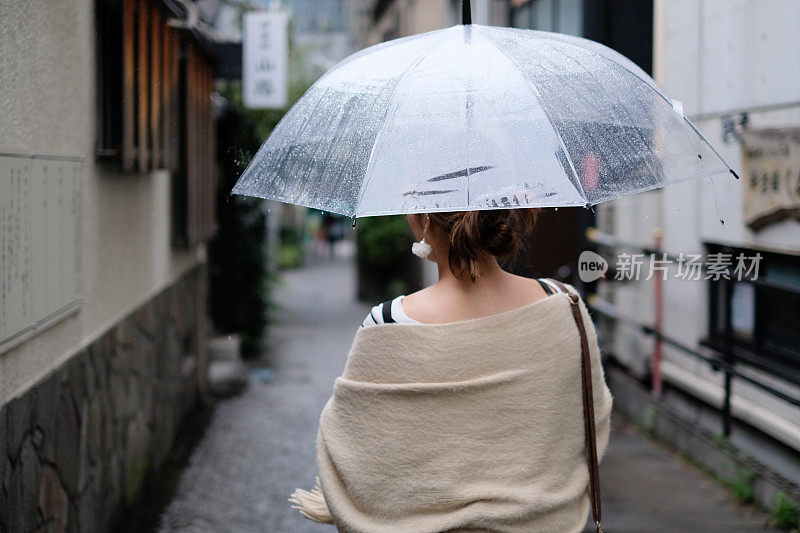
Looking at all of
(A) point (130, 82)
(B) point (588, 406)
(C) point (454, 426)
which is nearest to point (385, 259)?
(A) point (130, 82)

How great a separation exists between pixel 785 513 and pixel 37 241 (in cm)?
421

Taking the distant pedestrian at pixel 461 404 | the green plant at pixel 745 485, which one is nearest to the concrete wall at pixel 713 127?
the green plant at pixel 745 485

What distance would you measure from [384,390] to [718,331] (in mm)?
5075

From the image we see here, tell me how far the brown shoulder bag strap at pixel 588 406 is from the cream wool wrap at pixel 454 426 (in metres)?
0.06

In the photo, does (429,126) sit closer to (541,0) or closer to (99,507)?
(99,507)

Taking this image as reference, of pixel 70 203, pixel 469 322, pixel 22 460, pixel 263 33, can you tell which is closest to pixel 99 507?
pixel 22 460

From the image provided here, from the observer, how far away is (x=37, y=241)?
368 cm

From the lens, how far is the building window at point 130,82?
474 cm

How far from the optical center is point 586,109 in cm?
240

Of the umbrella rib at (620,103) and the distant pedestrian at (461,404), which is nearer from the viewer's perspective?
the distant pedestrian at (461,404)

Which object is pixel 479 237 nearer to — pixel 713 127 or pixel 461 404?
pixel 461 404

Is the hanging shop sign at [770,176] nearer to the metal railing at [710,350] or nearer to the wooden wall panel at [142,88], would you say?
the metal railing at [710,350]

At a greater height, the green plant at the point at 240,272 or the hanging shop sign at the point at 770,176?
the hanging shop sign at the point at 770,176

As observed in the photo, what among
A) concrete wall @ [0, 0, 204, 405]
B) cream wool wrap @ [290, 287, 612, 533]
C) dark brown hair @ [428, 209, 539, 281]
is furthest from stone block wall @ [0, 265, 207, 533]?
dark brown hair @ [428, 209, 539, 281]
